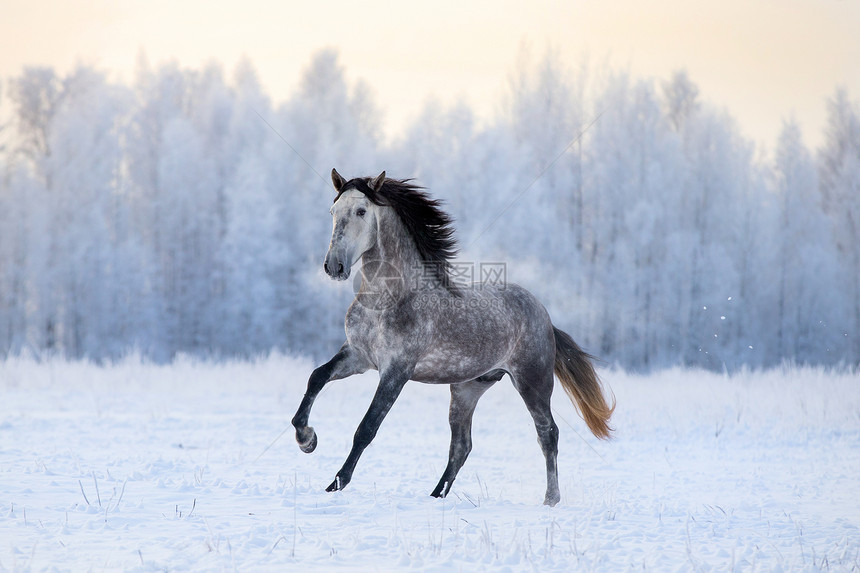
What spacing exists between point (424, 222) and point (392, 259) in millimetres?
456

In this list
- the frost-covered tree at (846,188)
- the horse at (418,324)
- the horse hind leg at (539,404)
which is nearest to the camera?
the horse at (418,324)

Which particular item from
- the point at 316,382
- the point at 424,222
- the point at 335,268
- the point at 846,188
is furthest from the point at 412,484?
the point at 846,188

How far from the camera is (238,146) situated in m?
31.0

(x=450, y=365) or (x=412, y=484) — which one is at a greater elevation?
(x=450, y=365)

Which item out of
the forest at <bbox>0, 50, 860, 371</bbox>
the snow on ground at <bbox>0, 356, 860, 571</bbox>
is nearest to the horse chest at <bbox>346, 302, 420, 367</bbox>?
the snow on ground at <bbox>0, 356, 860, 571</bbox>

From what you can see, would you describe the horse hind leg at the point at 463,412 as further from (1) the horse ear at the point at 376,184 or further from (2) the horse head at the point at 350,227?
(1) the horse ear at the point at 376,184

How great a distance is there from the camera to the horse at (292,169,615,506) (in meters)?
5.46

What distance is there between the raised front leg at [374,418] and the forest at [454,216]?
2011 cm

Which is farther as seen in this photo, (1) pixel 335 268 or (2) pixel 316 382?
(2) pixel 316 382

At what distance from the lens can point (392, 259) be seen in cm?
580

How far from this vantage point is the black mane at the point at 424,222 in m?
5.88

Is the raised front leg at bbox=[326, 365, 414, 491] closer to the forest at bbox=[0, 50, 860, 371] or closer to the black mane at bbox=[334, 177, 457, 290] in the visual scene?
the black mane at bbox=[334, 177, 457, 290]

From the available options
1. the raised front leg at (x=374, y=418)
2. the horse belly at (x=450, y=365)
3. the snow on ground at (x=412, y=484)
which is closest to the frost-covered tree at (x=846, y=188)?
the snow on ground at (x=412, y=484)

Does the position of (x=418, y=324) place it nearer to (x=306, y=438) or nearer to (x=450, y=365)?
(x=450, y=365)
